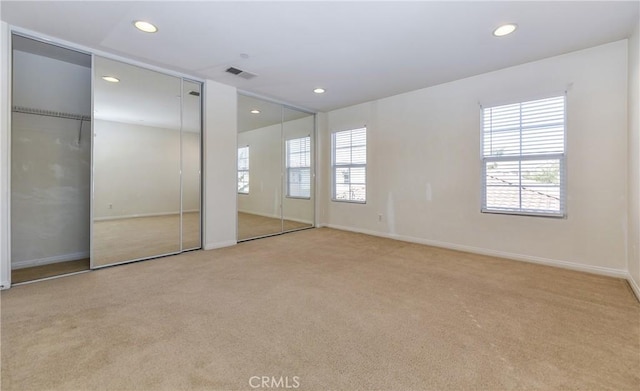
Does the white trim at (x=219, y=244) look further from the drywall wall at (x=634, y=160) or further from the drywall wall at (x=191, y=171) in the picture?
the drywall wall at (x=634, y=160)

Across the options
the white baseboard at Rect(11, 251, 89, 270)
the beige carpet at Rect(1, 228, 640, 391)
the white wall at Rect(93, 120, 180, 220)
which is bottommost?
the beige carpet at Rect(1, 228, 640, 391)

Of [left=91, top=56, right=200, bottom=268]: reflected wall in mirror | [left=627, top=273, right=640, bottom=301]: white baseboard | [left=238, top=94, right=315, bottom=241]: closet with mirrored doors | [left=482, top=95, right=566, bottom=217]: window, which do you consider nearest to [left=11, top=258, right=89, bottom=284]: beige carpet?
[left=91, top=56, right=200, bottom=268]: reflected wall in mirror

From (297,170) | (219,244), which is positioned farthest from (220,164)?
(297,170)

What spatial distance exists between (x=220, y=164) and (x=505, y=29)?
13.0 ft

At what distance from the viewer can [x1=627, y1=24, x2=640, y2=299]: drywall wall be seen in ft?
8.66

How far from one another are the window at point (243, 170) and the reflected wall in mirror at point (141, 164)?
2.46ft

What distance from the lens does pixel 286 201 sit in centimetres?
588

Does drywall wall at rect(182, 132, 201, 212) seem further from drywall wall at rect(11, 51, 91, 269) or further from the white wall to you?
drywall wall at rect(11, 51, 91, 269)

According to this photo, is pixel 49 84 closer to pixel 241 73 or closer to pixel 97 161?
pixel 97 161

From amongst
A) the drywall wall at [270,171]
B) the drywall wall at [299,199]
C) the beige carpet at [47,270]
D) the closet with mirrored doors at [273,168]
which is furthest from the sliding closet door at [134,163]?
the drywall wall at [299,199]

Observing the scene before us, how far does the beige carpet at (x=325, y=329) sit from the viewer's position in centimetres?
154

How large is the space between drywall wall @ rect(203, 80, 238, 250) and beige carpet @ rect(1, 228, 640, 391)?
3.55 feet

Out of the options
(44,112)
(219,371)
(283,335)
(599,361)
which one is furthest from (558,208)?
(44,112)

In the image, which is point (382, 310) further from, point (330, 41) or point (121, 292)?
point (330, 41)
